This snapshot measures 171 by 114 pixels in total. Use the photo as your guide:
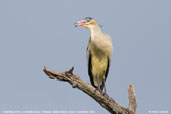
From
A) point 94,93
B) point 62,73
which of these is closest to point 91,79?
point 94,93

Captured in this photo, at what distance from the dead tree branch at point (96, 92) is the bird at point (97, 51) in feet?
3.48

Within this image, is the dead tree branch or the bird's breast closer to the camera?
the dead tree branch

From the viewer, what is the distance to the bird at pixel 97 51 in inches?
332

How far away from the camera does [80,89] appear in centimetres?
691

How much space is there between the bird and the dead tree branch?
1.06 m

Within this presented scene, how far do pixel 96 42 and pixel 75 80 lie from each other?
196cm

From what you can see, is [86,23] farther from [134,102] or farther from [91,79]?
[134,102]

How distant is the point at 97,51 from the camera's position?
844 centimetres

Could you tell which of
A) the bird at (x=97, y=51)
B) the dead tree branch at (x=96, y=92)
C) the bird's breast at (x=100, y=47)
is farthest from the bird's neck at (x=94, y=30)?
the dead tree branch at (x=96, y=92)

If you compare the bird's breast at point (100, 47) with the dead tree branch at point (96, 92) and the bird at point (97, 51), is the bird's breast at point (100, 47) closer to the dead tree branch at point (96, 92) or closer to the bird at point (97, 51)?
the bird at point (97, 51)

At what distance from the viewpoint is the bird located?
332 inches

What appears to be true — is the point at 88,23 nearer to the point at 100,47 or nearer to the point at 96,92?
the point at 100,47

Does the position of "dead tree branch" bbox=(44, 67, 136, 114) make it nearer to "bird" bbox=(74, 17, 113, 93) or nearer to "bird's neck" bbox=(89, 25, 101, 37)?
"bird" bbox=(74, 17, 113, 93)

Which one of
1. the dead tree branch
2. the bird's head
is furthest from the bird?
the dead tree branch
